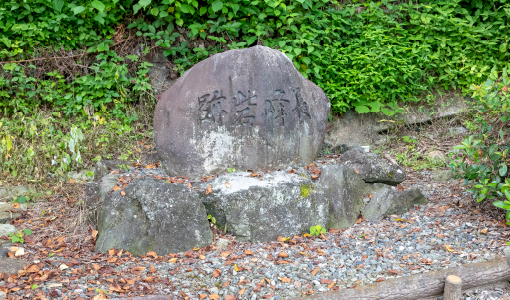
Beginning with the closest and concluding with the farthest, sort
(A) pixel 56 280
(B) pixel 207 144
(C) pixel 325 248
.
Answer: (A) pixel 56 280 → (C) pixel 325 248 → (B) pixel 207 144

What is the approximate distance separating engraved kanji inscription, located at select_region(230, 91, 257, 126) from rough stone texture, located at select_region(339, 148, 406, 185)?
1.22 metres

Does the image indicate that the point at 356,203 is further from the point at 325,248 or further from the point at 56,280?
the point at 56,280

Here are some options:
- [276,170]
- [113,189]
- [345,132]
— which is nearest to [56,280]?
[113,189]

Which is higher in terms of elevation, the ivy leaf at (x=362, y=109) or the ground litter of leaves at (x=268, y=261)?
the ivy leaf at (x=362, y=109)

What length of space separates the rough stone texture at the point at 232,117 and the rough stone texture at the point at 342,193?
0.49 m

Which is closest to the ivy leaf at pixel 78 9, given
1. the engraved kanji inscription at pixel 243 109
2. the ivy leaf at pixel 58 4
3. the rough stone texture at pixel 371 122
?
the ivy leaf at pixel 58 4

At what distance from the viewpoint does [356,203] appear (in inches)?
171

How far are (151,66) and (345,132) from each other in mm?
3175

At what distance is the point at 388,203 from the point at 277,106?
1.49m

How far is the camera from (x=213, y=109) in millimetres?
4371

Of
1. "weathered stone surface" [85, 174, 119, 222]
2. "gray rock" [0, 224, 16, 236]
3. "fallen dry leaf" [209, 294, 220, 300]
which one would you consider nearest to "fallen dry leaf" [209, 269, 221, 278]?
"fallen dry leaf" [209, 294, 220, 300]

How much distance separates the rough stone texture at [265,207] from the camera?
12.9 ft

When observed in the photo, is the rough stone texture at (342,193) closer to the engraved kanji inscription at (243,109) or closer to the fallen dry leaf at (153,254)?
the engraved kanji inscription at (243,109)

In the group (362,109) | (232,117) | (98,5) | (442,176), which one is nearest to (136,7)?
(98,5)
